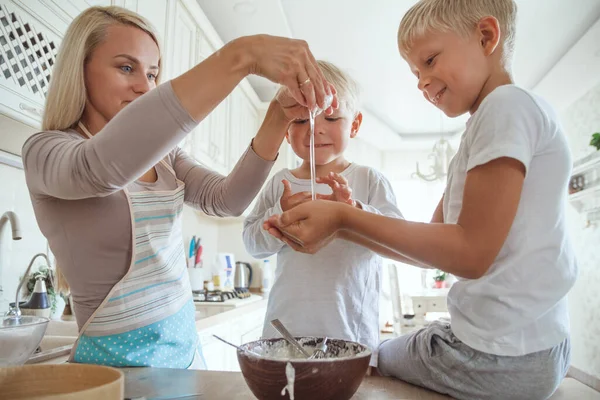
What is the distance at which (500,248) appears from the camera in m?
0.60

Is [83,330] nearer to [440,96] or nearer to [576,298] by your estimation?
[440,96]

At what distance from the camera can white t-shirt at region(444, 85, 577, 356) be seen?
0.62 meters

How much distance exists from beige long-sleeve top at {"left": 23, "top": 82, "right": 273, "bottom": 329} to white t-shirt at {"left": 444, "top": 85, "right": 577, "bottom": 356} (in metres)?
0.44

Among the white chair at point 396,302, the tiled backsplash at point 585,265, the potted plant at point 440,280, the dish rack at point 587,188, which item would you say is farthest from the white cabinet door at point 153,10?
the potted plant at point 440,280

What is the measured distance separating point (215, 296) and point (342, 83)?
1.76 m

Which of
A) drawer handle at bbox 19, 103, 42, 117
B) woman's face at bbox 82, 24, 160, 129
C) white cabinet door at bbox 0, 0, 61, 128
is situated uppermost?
white cabinet door at bbox 0, 0, 61, 128

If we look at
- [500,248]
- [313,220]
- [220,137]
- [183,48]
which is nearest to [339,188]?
[313,220]

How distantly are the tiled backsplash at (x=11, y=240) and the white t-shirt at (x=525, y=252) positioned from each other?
1.41 metres

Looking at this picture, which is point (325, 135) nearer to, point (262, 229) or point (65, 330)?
point (262, 229)

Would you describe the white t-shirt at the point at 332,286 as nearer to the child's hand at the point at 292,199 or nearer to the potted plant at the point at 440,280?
the child's hand at the point at 292,199

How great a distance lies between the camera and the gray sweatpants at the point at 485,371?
2.04 ft

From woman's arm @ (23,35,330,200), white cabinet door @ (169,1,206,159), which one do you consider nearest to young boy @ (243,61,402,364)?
woman's arm @ (23,35,330,200)

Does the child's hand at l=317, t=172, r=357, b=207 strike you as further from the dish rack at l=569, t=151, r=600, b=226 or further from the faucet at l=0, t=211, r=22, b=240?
the dish rack at l=569, t=151, r=600, b=226

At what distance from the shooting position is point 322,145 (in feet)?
3.84
